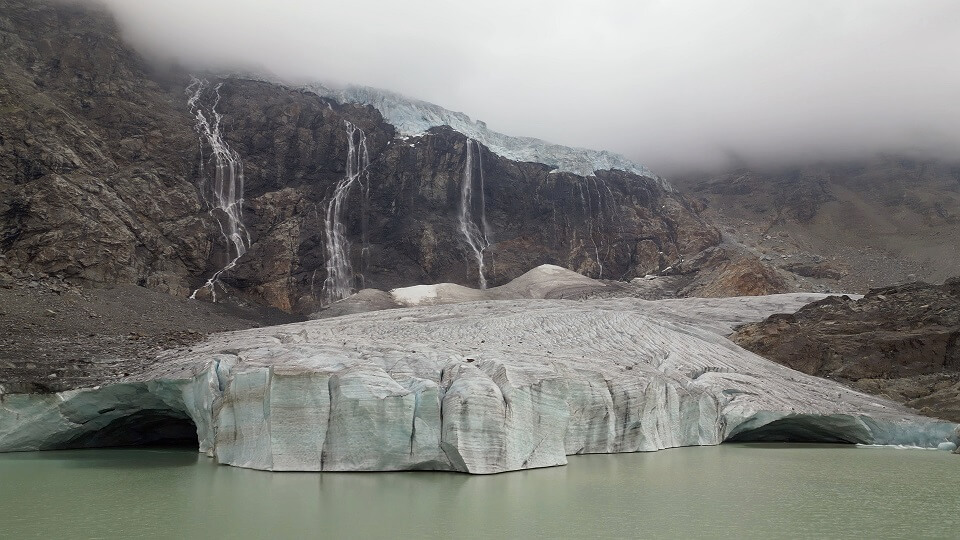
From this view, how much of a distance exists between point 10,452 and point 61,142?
2664 centimetres

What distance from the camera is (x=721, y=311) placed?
98.9 feet

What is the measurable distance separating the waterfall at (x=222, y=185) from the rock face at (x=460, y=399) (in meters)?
22.6

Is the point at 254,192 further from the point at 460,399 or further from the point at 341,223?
the point at 460,399

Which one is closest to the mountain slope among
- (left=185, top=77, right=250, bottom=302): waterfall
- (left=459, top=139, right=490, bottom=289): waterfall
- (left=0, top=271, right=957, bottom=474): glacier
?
(left=459, top=139, right=490, bottom=289): waterfall

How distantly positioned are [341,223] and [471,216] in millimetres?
11178

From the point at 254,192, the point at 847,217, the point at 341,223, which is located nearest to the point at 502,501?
the point at 254,192

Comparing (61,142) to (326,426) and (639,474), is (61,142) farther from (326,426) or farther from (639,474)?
(639,474)

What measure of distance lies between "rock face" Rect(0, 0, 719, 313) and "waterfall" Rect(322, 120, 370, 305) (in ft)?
0.56

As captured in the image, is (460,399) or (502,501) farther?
(460,399)

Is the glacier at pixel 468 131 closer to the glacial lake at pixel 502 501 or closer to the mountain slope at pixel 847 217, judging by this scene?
the mountain slope at pixel 847 217

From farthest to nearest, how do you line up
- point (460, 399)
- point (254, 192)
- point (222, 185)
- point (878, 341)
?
point (254, 192)
point (222, 185)
point (878, 341)
point (460, 399)

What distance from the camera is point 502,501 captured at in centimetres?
1059

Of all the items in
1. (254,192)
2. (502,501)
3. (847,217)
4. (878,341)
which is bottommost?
(502,501)

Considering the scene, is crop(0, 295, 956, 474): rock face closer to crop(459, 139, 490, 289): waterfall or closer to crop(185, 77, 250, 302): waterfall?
crop(185, 77, 250, 302): waterfall
